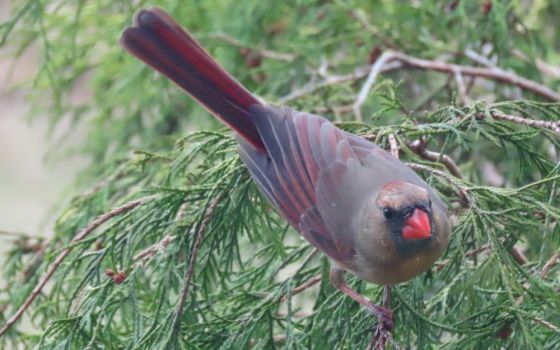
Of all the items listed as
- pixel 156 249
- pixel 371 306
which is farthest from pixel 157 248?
pixel 371 306

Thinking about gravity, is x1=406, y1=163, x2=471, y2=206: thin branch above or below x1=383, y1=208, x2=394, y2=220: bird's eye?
below

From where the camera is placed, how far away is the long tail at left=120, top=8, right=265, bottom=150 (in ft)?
7.83

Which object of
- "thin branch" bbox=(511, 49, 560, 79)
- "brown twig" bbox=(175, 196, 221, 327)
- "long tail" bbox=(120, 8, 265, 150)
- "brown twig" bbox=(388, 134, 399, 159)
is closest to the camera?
"brown twig" bbox=(175, 196, 221, 327)

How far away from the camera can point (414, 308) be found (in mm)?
2213

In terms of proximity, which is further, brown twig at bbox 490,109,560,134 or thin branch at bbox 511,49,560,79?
thin branch at bbox 511,49,560,79

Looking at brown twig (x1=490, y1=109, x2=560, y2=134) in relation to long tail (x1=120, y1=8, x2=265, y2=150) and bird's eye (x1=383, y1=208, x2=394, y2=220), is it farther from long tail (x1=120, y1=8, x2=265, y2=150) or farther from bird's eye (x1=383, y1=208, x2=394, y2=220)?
long tail (x1=120, y1=8, x2=265, y2=150)

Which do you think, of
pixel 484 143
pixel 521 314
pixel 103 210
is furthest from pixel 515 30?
pixel 521 314

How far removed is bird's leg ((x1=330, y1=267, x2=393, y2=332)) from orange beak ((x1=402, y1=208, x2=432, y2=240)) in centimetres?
17

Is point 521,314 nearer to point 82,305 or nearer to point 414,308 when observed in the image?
point 414,308

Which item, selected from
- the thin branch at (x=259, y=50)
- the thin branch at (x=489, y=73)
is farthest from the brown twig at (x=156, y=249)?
the thin branch at (x=259, y=50)

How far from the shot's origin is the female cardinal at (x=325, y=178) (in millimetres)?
2113

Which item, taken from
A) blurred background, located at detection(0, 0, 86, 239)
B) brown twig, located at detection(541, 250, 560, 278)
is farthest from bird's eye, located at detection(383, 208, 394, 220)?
blurred background, located at detection(0, 0, 86, 239)

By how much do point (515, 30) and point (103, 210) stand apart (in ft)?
5.96

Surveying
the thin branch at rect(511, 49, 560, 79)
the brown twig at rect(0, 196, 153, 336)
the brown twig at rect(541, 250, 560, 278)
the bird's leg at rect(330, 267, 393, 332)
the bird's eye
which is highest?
the brown twig at rect(0, 196, 153, 336)
